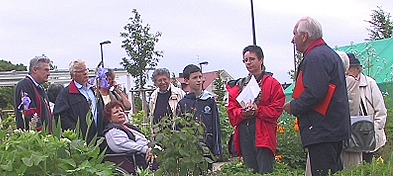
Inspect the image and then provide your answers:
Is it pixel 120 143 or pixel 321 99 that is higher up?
pixel 321 99

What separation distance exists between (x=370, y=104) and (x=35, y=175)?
11.0 feet

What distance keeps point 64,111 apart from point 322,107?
2.60 metres

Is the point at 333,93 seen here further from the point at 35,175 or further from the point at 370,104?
the point at 35,175

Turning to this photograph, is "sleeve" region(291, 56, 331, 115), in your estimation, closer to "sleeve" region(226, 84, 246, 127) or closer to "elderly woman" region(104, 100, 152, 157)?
"sleeve" region(226, 84, 246, 127)

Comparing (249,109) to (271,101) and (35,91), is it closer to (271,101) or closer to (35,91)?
(271,101)

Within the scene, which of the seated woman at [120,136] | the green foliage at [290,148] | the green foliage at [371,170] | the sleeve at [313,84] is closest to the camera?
the green foliage at [371,170]

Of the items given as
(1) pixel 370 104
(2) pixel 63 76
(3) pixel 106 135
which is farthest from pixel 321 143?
(2) pixel 63 76

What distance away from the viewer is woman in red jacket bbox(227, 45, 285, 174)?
184 inches

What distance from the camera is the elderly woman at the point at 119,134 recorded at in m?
5.21

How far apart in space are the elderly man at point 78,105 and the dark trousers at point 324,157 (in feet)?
7.27

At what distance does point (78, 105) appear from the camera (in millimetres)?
5250

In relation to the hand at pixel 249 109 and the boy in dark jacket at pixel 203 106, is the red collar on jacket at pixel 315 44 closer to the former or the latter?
the hand at pixel 249 109

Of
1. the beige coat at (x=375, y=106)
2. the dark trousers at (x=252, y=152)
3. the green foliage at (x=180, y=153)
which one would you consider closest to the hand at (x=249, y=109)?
the dark trousers at (x=252, y=152)

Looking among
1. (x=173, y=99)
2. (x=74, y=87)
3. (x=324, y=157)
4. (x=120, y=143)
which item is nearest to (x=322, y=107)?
(x=324, y=157)
